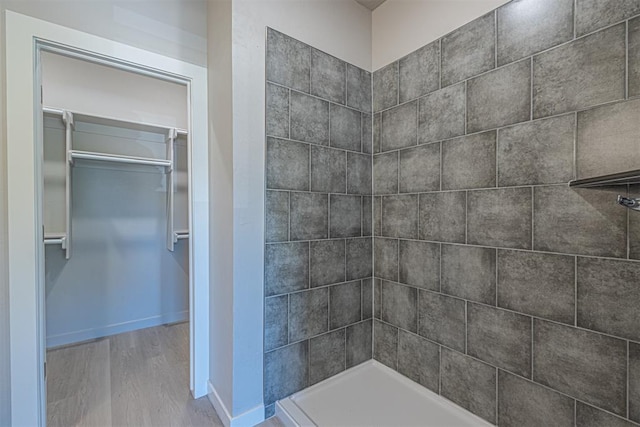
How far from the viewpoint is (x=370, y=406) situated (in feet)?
5.27

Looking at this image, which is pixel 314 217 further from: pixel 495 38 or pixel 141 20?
pixel 141 20

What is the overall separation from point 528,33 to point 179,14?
1852mm

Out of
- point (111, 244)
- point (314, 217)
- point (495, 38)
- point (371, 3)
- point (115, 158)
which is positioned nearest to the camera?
point (495, 38)

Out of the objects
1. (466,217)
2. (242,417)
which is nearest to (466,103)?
(466,217)

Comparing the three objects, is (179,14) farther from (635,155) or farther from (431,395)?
(431,395)

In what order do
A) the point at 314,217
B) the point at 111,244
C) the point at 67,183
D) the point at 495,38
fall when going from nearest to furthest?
1. the point at 495,38
2. the point at 314,217
3. the point at 67,183
4. the point at 111,244

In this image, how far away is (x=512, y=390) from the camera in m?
1.33

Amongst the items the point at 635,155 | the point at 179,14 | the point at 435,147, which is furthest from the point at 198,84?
the point at 635,155

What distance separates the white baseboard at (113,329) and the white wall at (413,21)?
9.58 feet

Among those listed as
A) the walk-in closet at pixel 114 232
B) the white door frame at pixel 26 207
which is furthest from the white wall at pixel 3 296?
the walk-in closet at pixel 114 232

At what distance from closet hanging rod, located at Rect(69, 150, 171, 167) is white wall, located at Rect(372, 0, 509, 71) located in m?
2.02

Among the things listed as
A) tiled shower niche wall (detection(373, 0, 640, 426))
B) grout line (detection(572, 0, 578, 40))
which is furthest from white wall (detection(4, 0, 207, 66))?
grout line (detection(572, 0, 578, 40))

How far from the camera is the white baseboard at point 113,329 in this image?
2.38 m

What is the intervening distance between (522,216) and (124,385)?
2503 mm
